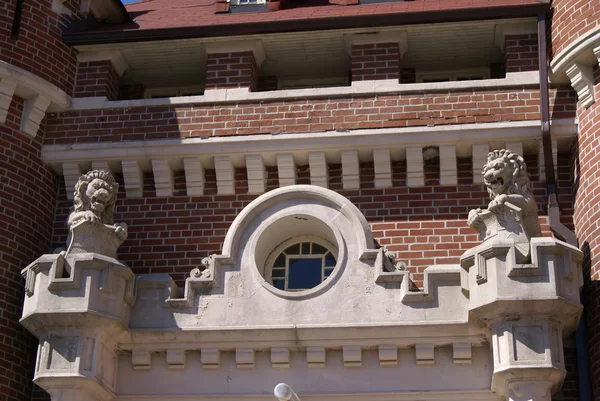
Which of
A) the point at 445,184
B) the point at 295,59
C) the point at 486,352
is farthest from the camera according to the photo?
the point at 295,59

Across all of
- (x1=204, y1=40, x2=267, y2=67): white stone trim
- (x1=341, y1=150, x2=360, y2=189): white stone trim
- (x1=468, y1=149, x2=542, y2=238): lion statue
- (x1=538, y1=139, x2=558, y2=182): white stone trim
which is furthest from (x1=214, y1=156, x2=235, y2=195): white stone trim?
(x1=538, y1=139, x2=558, y2=182): white stone trim

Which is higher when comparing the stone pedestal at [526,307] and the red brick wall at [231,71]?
the red brick wall at [231,71]

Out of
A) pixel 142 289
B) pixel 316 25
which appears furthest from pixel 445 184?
pixel 142 289

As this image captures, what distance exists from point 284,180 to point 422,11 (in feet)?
9.24

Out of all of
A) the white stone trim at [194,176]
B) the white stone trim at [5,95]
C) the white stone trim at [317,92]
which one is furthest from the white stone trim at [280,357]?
the white stone trim at [5,95]

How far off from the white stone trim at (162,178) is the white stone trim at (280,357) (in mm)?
2947

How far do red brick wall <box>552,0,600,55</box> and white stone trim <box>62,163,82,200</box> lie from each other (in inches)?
244

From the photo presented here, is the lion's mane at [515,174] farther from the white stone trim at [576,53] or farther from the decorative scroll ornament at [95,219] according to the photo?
the decorative scroll ornament at [95,219]

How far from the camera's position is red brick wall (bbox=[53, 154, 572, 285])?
15195mm

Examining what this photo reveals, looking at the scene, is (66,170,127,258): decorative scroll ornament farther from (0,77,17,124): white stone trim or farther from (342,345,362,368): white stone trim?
(342,345,362,368): white stone trim

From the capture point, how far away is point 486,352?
45.9 feet

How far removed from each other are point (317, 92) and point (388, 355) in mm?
3842

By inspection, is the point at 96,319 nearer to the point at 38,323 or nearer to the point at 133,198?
the point at 38,323

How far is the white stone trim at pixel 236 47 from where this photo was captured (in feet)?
55.3
